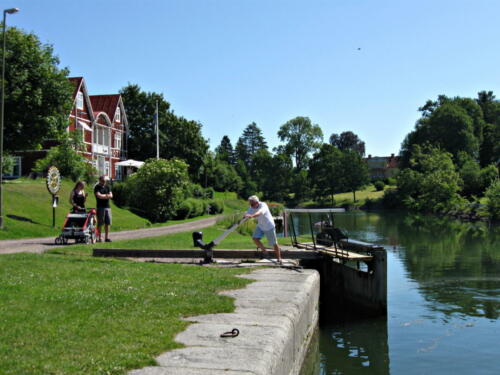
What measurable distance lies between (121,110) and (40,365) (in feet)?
210

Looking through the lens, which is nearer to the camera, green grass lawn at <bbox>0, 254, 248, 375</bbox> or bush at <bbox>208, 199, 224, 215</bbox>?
green grass lawn at <bbox>0, 254, 248, 375</bbox>

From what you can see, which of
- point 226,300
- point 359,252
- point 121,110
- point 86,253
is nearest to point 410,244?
point 359,252

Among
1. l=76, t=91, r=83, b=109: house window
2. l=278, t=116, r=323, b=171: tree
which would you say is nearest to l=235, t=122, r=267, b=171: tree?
l=278, t=116, r=323, b=171: tree

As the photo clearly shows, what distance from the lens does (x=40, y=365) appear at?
5141mm

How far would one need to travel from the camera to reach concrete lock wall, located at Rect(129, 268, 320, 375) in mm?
5430

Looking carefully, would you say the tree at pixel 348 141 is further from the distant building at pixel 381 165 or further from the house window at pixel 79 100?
the house window at pixel 79 100

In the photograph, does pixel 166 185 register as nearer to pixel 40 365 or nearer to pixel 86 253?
pixel 86 253

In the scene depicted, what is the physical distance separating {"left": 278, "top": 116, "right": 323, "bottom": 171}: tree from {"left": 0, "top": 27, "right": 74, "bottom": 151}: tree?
297 ft

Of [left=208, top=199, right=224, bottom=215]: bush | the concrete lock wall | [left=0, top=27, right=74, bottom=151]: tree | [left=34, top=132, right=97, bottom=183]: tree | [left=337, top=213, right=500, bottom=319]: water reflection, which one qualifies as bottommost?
[left=337, top=213, right=500, bottom=319]: water reflection

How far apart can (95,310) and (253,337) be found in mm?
2308

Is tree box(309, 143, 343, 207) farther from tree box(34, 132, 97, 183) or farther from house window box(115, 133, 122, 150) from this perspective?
tree box(34, 132, 97, 183)

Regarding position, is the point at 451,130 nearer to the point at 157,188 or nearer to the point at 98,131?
the point at 98,131

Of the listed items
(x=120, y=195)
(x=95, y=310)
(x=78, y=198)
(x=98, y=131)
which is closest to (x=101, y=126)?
(x=98, y=131)

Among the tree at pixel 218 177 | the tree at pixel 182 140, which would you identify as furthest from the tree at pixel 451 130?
the tree at pixel 182 140
